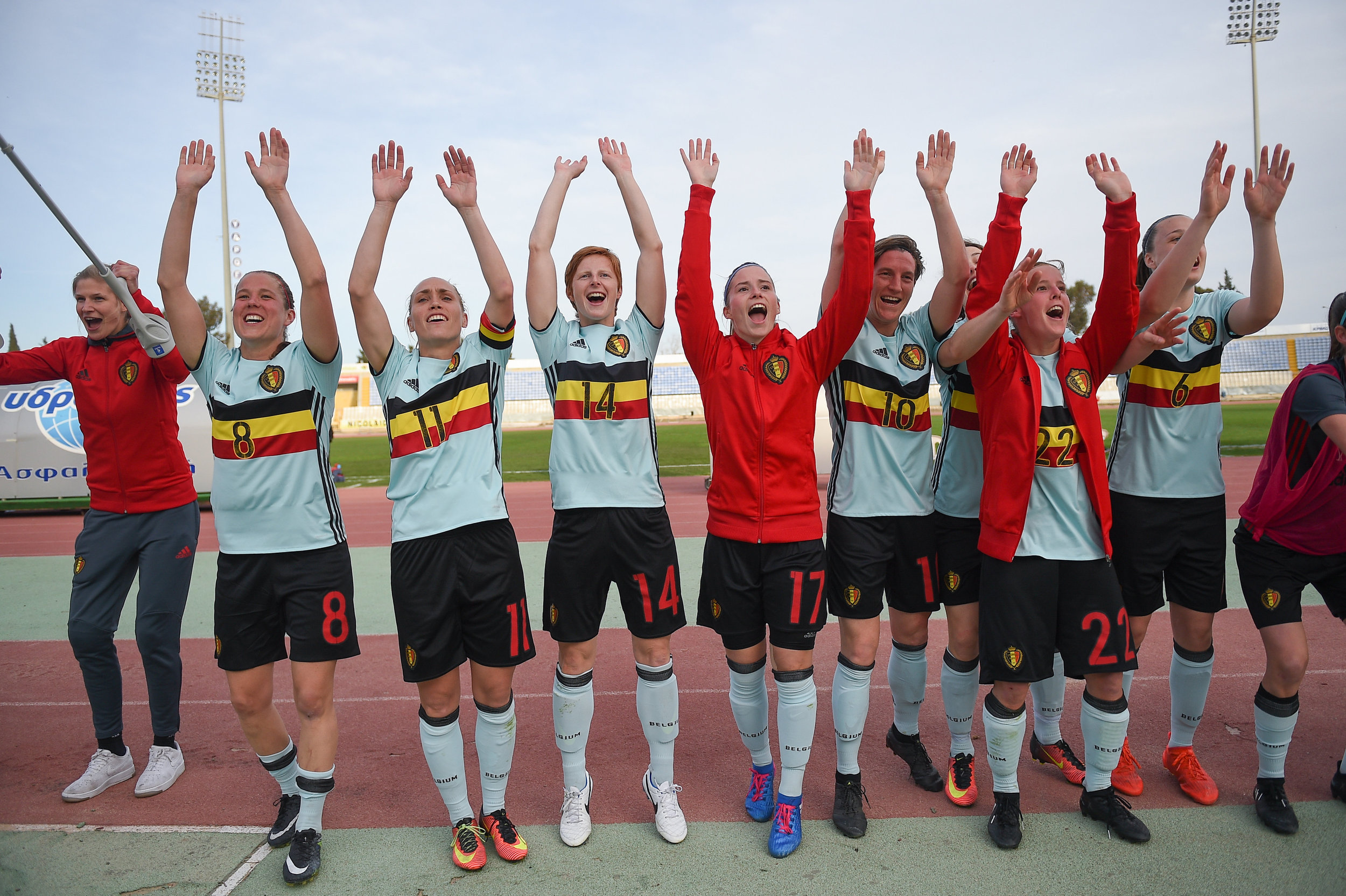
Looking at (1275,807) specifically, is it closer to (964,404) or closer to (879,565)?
(879,565)

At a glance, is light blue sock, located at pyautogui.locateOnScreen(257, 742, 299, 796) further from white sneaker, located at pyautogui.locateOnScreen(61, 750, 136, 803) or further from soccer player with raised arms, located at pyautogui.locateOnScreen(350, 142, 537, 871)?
white sneaker, located at pyautogui.locateOnScreen(61, 750, 136, 803)

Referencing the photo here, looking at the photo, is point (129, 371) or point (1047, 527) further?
point (129, 371)

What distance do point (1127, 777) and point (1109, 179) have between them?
2.63m

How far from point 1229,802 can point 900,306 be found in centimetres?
258

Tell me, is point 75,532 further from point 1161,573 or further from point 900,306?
point 1161,573

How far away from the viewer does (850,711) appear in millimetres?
3500

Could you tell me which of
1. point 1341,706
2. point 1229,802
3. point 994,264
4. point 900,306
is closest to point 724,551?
point 900,306

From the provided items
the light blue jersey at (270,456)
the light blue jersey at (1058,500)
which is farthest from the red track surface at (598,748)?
the light blue jersey at (270,456)

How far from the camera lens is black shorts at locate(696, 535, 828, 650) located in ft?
11.0

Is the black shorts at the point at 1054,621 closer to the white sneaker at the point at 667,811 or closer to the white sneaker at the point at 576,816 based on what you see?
the white sneaker at the point at 667,811

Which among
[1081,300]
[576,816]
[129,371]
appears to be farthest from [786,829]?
[1081,300]

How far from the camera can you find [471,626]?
327 centimetres

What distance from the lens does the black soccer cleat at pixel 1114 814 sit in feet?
10.3

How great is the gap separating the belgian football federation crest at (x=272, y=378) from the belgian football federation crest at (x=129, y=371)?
1184 millimetres
